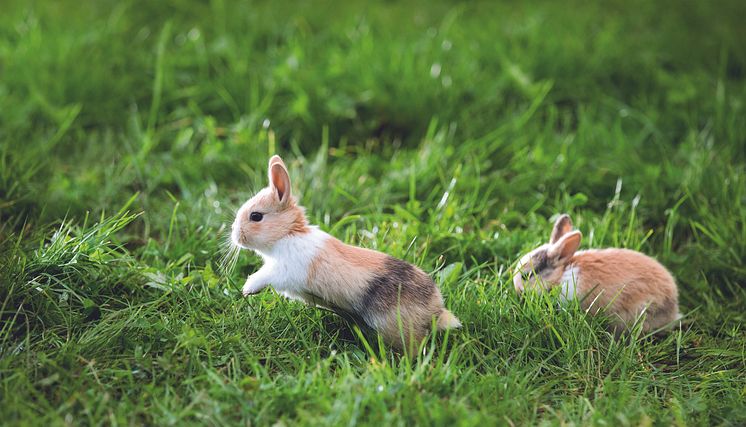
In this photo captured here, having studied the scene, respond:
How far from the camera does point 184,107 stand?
610 cm

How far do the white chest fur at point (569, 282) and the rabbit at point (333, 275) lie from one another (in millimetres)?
655

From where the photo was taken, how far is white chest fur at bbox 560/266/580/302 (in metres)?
3.92

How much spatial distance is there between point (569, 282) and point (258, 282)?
59.4 inches

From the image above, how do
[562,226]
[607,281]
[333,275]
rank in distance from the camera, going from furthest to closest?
[562,226]
[607,281]
[333,275]

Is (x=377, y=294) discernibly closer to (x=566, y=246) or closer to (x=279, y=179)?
(x=279, y=179)

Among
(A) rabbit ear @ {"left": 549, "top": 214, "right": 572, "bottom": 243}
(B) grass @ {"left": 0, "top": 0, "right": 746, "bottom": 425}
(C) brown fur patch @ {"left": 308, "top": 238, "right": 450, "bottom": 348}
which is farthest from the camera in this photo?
(A) rabbit ear @ {"left": 549, "top": 214, "right": 572, "bottom": 243}

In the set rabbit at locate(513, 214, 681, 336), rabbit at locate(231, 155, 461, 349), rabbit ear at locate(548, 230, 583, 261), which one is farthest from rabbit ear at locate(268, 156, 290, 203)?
rabbit ear at locate(548, 230, 583, 261)

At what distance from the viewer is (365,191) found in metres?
5.00

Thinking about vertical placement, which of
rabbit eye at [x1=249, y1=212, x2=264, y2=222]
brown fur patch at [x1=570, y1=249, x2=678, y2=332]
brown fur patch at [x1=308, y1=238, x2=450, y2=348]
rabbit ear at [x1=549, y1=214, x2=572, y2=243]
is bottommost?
brown fur patch at [x1=570, y1=249, x2=678, y2=332]

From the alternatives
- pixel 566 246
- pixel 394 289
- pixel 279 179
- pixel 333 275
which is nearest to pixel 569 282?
pixel 566 246

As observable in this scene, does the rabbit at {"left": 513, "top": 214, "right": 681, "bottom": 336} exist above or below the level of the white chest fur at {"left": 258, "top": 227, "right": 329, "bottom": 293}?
below

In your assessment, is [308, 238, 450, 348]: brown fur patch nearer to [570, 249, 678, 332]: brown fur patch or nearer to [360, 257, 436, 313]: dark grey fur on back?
[360, 257, 436, 313]: dark grey fur on back

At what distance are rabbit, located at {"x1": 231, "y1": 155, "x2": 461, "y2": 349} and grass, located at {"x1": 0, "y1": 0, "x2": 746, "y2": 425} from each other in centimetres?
15

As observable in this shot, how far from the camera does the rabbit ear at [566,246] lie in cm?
398
